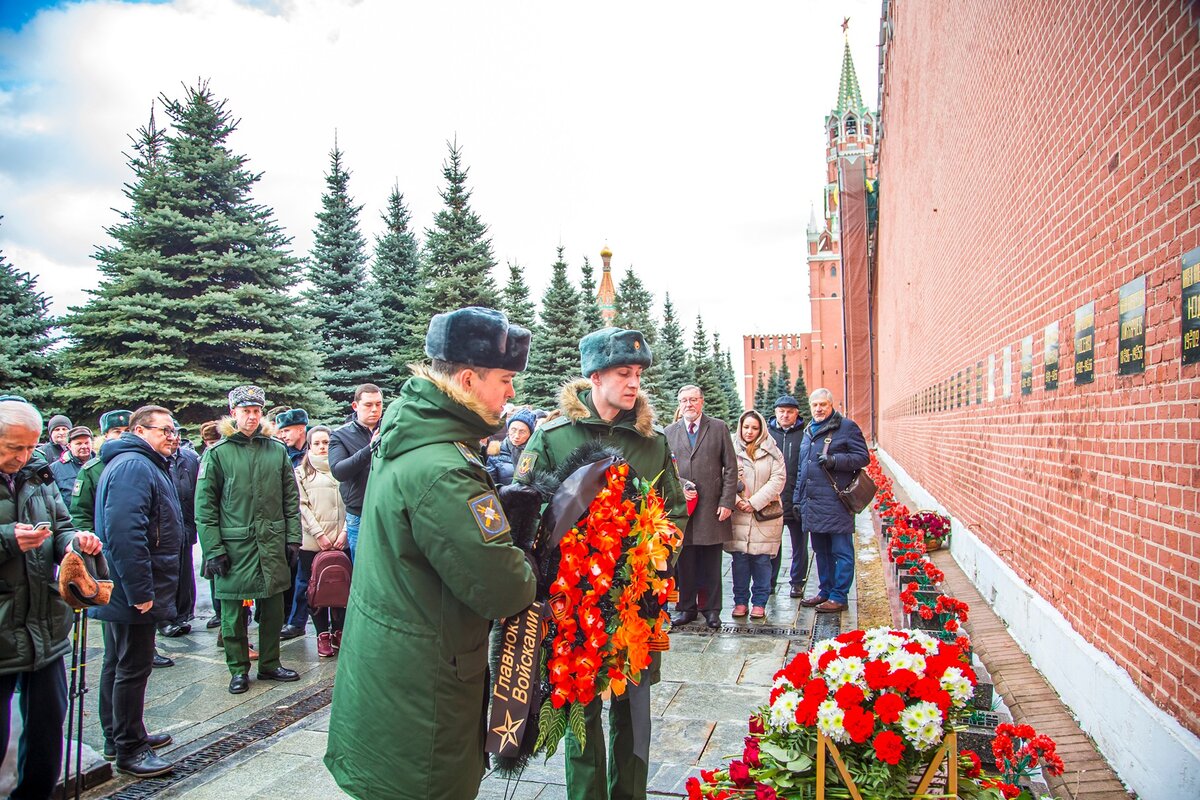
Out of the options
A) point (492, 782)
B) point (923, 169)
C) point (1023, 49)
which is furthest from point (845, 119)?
point (492, 782)

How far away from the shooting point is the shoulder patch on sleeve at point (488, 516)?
2383mm

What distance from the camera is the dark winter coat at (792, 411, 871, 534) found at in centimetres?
718

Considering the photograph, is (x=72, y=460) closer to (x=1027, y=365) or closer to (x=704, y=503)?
(x=704, y=503)

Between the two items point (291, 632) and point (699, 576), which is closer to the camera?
point (699, 576)

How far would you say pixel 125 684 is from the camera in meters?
4.46

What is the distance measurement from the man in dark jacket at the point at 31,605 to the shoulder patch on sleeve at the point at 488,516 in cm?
227

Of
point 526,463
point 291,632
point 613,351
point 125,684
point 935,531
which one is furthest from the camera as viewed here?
point 935,531

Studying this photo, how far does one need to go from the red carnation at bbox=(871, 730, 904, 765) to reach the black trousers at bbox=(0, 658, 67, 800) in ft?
11.5

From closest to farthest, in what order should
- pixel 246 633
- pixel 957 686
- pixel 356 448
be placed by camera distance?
pixel 957 686
pixel 246 633
pixel 356 448

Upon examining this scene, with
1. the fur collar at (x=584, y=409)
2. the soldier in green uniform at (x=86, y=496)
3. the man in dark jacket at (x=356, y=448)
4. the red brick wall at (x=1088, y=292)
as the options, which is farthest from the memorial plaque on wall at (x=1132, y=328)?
the soldier in green uniform at (x=86, y=496)

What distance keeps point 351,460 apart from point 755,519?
3592mm

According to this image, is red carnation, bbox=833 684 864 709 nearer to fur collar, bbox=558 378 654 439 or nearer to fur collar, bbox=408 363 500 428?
fur collar, bbox=408 363 500 428

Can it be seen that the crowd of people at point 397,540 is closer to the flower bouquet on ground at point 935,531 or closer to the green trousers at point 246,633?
the green trousers at point 246,633

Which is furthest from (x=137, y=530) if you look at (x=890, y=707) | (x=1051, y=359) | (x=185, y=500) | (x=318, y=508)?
(x=1051, y=359)
